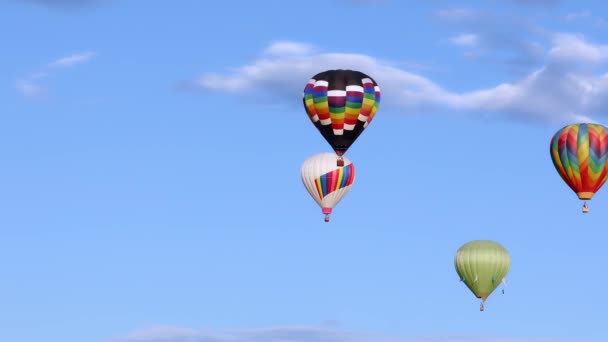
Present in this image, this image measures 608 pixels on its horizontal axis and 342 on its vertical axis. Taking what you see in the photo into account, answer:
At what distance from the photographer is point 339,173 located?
134125 mm

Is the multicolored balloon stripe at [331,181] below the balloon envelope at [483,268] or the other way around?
the other way around

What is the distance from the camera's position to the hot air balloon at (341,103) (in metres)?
120

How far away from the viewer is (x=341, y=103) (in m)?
120

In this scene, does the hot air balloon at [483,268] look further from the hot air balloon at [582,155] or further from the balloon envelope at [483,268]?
the hot air balloon at [582,155]

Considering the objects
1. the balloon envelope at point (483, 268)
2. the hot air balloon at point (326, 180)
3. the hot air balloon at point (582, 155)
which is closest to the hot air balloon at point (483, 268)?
the balloon envelope at point (483, 268)

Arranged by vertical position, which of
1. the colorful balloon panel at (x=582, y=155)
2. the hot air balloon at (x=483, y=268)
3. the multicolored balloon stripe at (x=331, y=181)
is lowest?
the hot air balloon at (x=483, y=268)

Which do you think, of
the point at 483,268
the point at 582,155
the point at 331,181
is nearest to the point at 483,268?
the point at 483,268

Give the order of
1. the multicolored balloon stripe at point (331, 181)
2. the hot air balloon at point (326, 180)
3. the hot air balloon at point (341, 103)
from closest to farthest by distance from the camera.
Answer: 1. the hot air balloon at point (341, 103)
2. the hot air balloon at point (326, 180)
3. the multicolored balloon stripe at point (331, 181)

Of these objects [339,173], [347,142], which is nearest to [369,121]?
[347,142]

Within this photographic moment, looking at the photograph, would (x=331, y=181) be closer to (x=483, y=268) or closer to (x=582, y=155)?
(x=483, y=268)

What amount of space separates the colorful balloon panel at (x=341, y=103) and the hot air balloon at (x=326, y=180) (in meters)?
11.7

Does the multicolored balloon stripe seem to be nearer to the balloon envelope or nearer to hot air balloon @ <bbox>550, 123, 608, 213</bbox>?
the balloon envelope

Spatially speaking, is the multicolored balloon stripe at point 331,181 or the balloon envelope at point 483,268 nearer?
the balloon envelope at point 483,268

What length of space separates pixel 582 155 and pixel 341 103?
16108 millimetres
